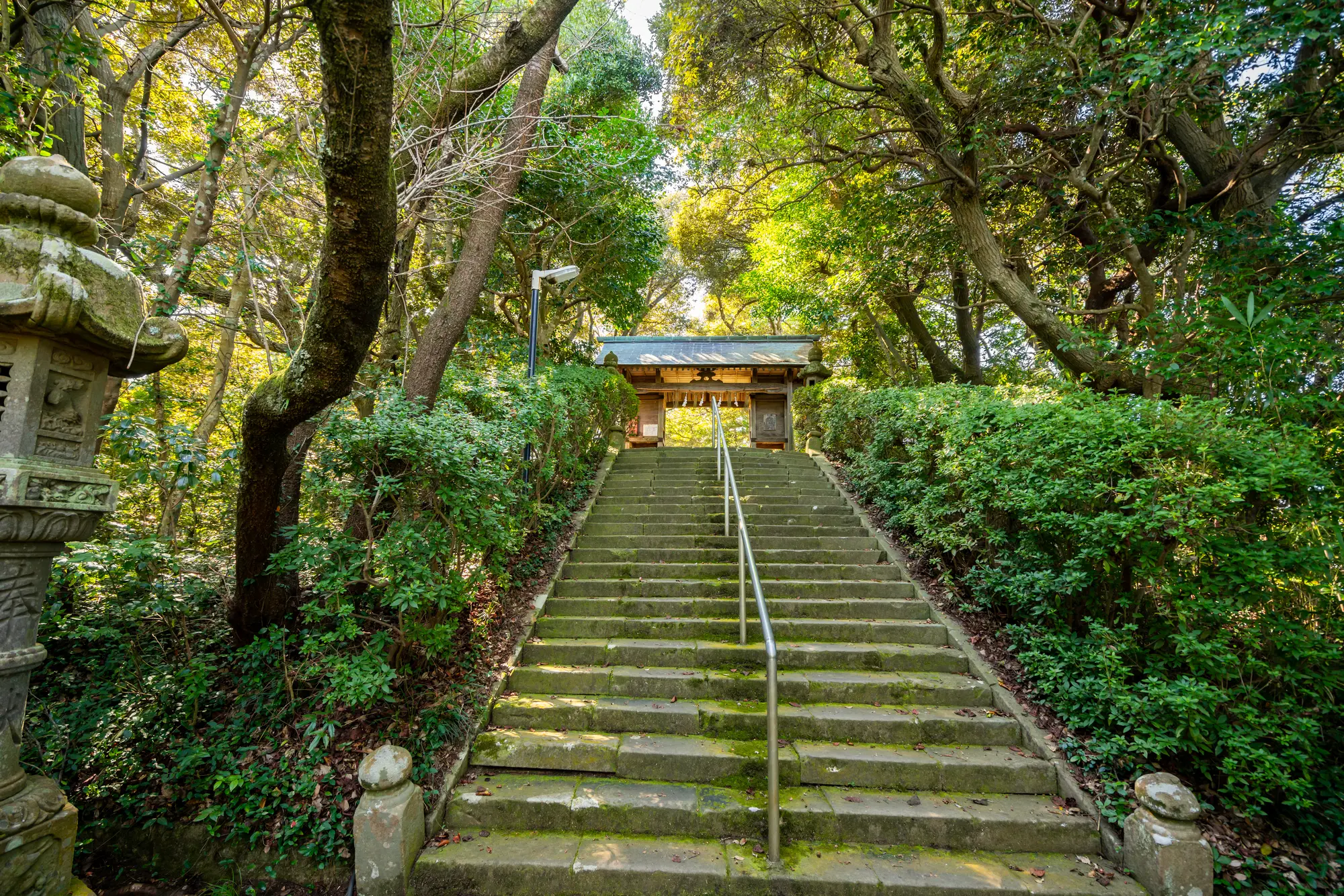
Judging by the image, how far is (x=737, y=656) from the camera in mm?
3623

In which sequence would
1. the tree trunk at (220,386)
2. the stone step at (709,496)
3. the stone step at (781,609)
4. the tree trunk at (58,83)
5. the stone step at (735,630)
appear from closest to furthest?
1. the tree trunk at (58,83)
2. the tree trunk at (220,386)
3. the stone step at (735,630)
4. the stone step at (781,609)
5. the stone step at (709,496)

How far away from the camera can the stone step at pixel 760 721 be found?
3088 mm

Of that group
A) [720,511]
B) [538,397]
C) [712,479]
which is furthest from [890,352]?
[538,397]

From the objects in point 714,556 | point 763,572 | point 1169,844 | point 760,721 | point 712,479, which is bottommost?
point 1169,844

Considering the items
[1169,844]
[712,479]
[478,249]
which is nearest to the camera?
[1169,844]

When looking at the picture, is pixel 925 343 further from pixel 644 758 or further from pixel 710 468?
pixel 644 758

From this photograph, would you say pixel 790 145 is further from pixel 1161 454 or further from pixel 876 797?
pixel 876 797

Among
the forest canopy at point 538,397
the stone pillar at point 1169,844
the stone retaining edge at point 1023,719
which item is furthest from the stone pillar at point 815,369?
the stone pillar at point 1169,844

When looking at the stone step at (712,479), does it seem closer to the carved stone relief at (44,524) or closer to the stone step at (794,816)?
the stone step at (794,816)

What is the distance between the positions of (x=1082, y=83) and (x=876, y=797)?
19.6 feet

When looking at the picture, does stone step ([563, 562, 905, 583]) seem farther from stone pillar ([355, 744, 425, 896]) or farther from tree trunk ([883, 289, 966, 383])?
tree trunk ([883, 289, 966, 383])

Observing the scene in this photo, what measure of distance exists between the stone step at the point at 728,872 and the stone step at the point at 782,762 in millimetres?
344

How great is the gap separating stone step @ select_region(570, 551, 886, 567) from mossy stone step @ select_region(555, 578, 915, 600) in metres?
0.43

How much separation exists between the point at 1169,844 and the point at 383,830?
137 inches
